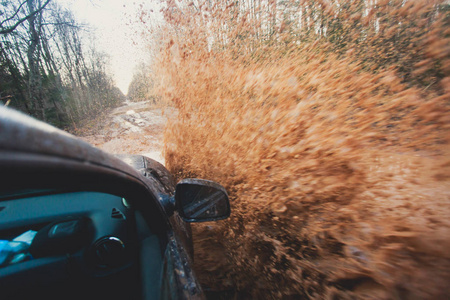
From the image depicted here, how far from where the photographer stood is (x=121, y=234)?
1.26 metres

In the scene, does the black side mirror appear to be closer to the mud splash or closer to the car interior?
the car interior

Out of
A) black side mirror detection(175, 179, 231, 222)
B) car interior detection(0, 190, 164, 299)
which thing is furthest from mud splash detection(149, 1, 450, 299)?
car interior detection(0, 190, 164, 299)

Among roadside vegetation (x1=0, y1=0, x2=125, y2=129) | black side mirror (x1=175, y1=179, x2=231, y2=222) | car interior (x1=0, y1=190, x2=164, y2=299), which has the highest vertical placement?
roadside vegetation (x1=0, y1=0, x2=125, y2=129)

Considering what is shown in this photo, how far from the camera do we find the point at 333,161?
2.66 meters

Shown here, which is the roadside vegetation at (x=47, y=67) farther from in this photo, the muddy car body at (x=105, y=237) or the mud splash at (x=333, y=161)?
the mud splash at (x=333, y=161)

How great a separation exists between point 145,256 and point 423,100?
3549 mm

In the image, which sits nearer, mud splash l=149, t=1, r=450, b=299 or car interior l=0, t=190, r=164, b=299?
car interior l=0, t=190, r=164, b=299

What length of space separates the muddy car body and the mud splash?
145 cm

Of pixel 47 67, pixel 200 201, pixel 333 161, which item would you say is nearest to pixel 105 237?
pixel 200 201

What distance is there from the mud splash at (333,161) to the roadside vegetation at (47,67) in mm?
2770

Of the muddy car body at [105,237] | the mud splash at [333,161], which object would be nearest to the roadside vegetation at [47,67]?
the muddy car body at [105,237]

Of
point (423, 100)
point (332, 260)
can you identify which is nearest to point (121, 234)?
point (332, 260)

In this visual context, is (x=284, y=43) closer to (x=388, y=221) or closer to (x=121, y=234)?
(x=388, y=221)

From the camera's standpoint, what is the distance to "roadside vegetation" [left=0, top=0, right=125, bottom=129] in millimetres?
12891
